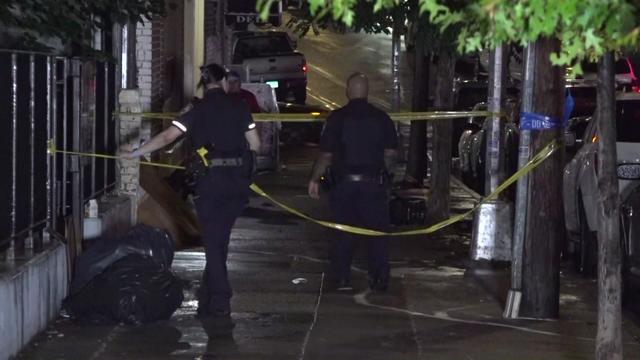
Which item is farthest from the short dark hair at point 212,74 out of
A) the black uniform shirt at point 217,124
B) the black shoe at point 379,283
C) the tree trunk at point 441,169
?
the tree trunk at point 441,169

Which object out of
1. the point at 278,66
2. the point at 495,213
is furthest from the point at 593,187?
the point at 278,66

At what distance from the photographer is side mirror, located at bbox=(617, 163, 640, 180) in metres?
10.6

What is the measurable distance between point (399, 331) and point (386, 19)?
3.53 m

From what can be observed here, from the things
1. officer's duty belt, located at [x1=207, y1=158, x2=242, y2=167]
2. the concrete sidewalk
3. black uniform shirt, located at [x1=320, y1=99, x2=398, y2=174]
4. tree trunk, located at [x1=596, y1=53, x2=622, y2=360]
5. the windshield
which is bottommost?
the concrete sidewalk

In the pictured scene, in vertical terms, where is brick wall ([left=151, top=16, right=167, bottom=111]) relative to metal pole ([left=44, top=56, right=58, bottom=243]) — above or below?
above

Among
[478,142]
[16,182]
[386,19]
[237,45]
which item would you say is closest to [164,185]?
[386,19]

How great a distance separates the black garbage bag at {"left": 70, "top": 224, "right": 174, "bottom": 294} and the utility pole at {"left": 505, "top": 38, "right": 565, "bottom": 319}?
2.60 m

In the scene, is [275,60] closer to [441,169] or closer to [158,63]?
[158,63]

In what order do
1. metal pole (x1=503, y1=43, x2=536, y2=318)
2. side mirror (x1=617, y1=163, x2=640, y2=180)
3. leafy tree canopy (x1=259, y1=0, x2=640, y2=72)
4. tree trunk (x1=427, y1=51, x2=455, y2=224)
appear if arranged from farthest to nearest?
tree trunk (x1=427, y1=51, x2=455, y2=224)
side mirror (x1=617, y1=163, x2=640, y2=180)
metal pole (x1=503, y1=43, x2=536, y2=318)
leafy tree canopy (x1=259, y1=0, x2=640, y2=72)

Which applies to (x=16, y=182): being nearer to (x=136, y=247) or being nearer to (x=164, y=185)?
(x=136, y=247)

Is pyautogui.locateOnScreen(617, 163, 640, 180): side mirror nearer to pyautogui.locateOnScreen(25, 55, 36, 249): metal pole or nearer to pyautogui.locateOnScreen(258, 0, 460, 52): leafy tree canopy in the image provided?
pyautogui.locateOnScreen(258, 0, 460, 52): leafy tree canopy

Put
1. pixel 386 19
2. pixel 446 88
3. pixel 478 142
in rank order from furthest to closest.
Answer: pixel 478 142 → pixel 446 88 → pixel 386 19

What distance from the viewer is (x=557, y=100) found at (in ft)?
30.7

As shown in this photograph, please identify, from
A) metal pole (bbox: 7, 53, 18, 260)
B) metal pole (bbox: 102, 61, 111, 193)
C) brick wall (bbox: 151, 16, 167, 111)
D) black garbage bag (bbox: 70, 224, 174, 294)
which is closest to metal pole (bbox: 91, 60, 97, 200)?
metal pole (bbox: 102, 61, 111, 193)
